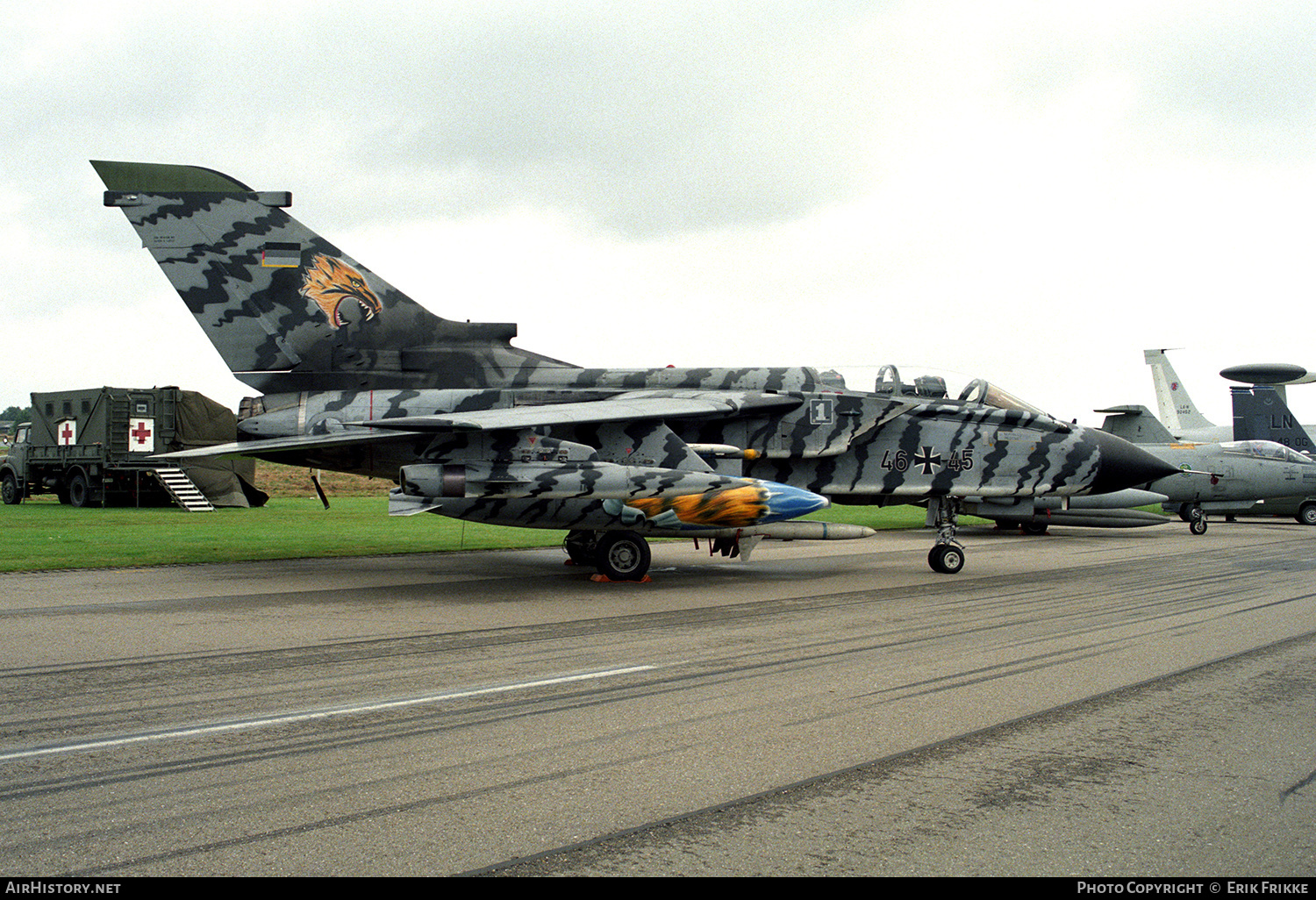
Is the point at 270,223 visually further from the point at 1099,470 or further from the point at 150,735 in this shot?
the point at 1099,470

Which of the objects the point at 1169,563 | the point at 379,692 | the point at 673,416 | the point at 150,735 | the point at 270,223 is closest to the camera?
the point at 150,735

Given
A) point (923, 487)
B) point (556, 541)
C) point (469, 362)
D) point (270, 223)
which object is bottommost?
point (556, 541)

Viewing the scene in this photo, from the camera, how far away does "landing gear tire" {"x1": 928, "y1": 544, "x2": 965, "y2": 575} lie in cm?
1512

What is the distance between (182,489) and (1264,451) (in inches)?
1310

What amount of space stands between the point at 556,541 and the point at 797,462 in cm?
710

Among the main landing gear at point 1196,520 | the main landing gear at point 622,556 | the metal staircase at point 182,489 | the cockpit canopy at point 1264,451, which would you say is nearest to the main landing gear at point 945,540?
the main landing gear at point 622,556

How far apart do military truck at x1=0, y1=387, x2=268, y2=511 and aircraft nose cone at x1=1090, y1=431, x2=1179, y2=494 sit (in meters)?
25.7

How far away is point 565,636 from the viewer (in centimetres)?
886

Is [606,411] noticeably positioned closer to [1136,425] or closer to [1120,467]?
[1120,467]

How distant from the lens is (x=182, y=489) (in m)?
31.3

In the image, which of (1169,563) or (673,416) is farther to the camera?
(1169,563)

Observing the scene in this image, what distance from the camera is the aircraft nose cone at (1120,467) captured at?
15.8 m

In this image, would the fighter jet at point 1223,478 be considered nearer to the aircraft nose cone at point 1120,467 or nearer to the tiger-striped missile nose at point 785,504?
the aircraft nose cone at point 1120,467
